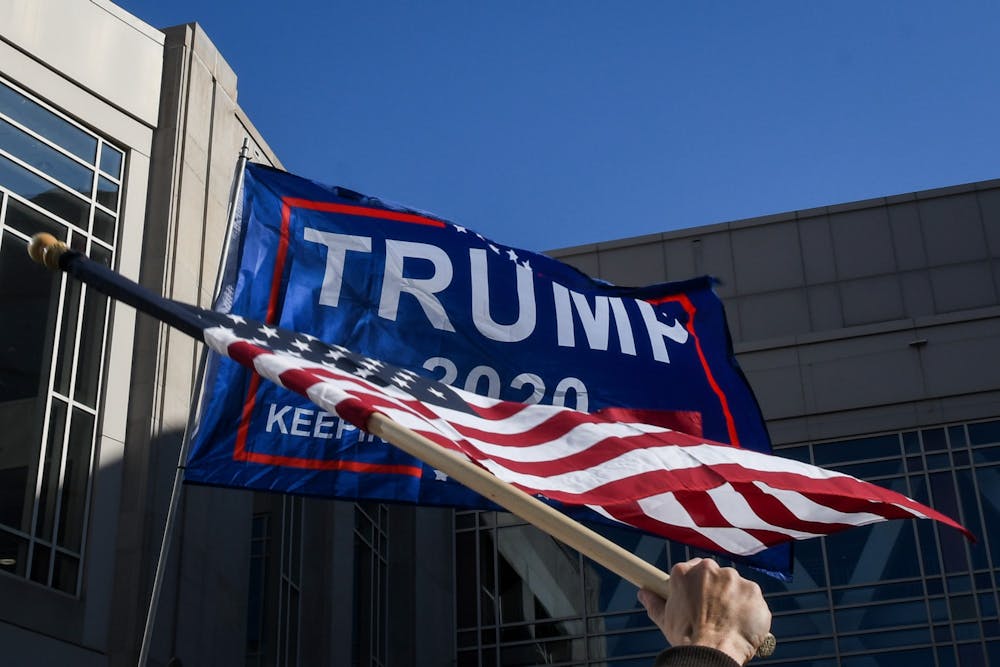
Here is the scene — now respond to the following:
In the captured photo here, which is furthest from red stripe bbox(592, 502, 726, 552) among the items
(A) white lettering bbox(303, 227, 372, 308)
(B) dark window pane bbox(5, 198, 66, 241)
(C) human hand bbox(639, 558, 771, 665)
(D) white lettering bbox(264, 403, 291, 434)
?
(B) dark window pane bbox(5, 198, 66, 241)

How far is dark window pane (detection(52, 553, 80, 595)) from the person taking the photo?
1336cm

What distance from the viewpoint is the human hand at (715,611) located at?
9.11 feet

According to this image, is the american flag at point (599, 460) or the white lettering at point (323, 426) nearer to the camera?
the american flag at point (599, 460)

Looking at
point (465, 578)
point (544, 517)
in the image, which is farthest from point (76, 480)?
point (465, 578)

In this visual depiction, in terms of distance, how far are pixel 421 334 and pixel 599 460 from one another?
2.45m

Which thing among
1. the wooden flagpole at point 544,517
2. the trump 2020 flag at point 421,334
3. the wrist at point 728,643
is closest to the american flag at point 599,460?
the trump 2020 flag at point 421,334

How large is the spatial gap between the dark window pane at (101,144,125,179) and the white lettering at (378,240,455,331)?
19.2 feet

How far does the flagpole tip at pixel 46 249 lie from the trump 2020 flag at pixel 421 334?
2864 mm

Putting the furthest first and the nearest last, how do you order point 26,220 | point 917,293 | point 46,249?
point 917,293 → point 26,220 → point 46,249

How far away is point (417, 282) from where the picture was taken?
10.6 m

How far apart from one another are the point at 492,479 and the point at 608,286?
7.11m

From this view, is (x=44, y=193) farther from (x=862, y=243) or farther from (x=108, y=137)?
(x=862, y=243)

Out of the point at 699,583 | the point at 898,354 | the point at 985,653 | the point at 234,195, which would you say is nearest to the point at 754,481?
the point at 234,195

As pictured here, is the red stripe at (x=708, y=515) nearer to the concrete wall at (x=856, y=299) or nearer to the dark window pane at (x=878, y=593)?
the dark window pane at (x=878, y=593)
